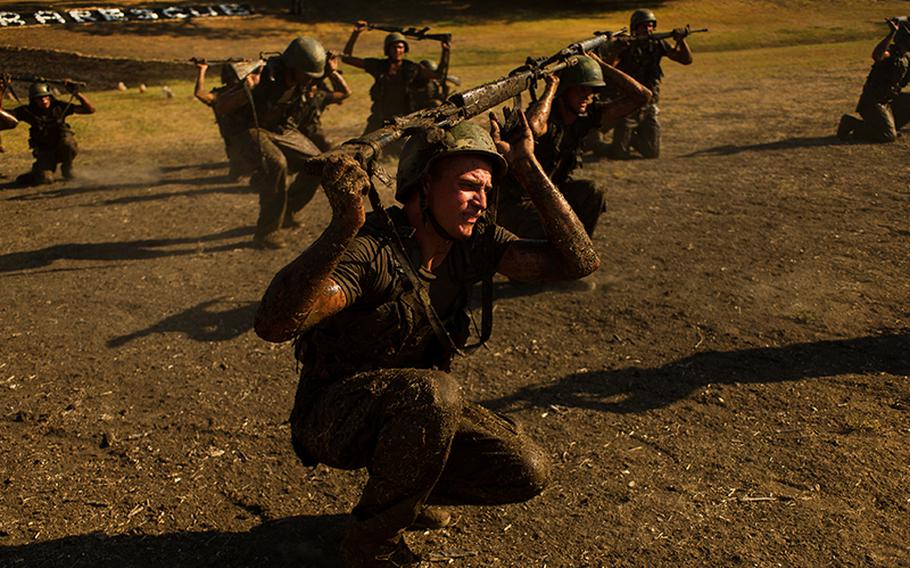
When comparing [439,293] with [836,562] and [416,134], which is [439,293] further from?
[836,562]

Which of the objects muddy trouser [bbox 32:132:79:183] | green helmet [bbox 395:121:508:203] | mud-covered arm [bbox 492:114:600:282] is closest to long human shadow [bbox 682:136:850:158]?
muddy trouser [bbox 32:132:79:183]

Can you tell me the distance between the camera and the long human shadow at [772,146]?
13.9m

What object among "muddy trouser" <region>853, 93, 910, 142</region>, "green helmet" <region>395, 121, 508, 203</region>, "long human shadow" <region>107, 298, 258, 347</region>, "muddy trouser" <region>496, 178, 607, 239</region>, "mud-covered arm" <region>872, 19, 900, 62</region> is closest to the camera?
"green helmet" <region>395, 121, 508, 203</region>

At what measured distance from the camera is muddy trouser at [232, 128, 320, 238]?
391 inches

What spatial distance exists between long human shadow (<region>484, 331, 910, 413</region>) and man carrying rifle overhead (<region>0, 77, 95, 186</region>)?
31.8 feet

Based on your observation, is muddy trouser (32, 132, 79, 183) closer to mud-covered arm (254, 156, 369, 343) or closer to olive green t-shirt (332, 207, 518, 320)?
olive green t-shirt (332, 207, 518, 320)

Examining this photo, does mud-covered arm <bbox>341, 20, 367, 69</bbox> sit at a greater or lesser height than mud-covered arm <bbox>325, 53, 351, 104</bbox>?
greater

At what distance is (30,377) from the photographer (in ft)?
21.3

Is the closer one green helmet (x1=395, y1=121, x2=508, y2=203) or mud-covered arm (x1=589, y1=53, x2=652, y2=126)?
green helmet (x1=395, y1=121, x2=508, y2=203)

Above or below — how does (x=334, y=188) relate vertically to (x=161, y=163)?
above

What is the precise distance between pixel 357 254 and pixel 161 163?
11288 mm

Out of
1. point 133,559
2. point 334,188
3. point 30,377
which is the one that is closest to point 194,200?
point 30,377

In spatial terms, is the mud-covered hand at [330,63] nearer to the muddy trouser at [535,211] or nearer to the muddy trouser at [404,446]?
the muddy trouser at [535,211]

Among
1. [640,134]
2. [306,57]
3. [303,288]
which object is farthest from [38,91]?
[303,288]
